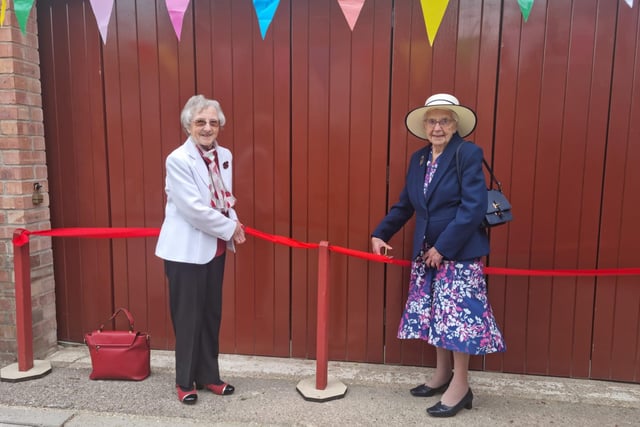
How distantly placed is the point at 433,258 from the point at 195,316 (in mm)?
1408

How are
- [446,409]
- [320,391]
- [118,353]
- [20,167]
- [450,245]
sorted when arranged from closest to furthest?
[450,245]
[446,409]
[320,391]
[118,353]
[20,167]

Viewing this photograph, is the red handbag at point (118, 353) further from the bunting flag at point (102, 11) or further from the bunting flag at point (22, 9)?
the bunting flag at point (22, 9)

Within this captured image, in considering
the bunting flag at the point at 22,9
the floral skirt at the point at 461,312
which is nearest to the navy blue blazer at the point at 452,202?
the floral skirt at the point at 461,312

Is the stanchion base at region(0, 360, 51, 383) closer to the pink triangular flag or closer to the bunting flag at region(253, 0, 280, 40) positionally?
the pink triangular flag

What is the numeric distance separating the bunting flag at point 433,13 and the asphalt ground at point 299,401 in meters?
2.26

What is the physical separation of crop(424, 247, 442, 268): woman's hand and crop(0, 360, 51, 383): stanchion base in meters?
2.64

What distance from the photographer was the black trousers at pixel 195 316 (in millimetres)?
2840

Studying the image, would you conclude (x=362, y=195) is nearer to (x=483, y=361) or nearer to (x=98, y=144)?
(x=483, y=361)

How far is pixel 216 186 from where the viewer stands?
Result: 112 inches

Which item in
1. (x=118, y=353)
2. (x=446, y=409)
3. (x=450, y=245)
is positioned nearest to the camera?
(x=450, y=245)

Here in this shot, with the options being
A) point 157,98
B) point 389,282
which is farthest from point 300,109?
point 389,282

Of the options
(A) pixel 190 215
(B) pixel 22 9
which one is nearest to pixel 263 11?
(A) pixel 190 215

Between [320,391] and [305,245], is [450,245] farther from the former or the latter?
[320,391]

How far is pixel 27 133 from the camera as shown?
3406 millimetres
